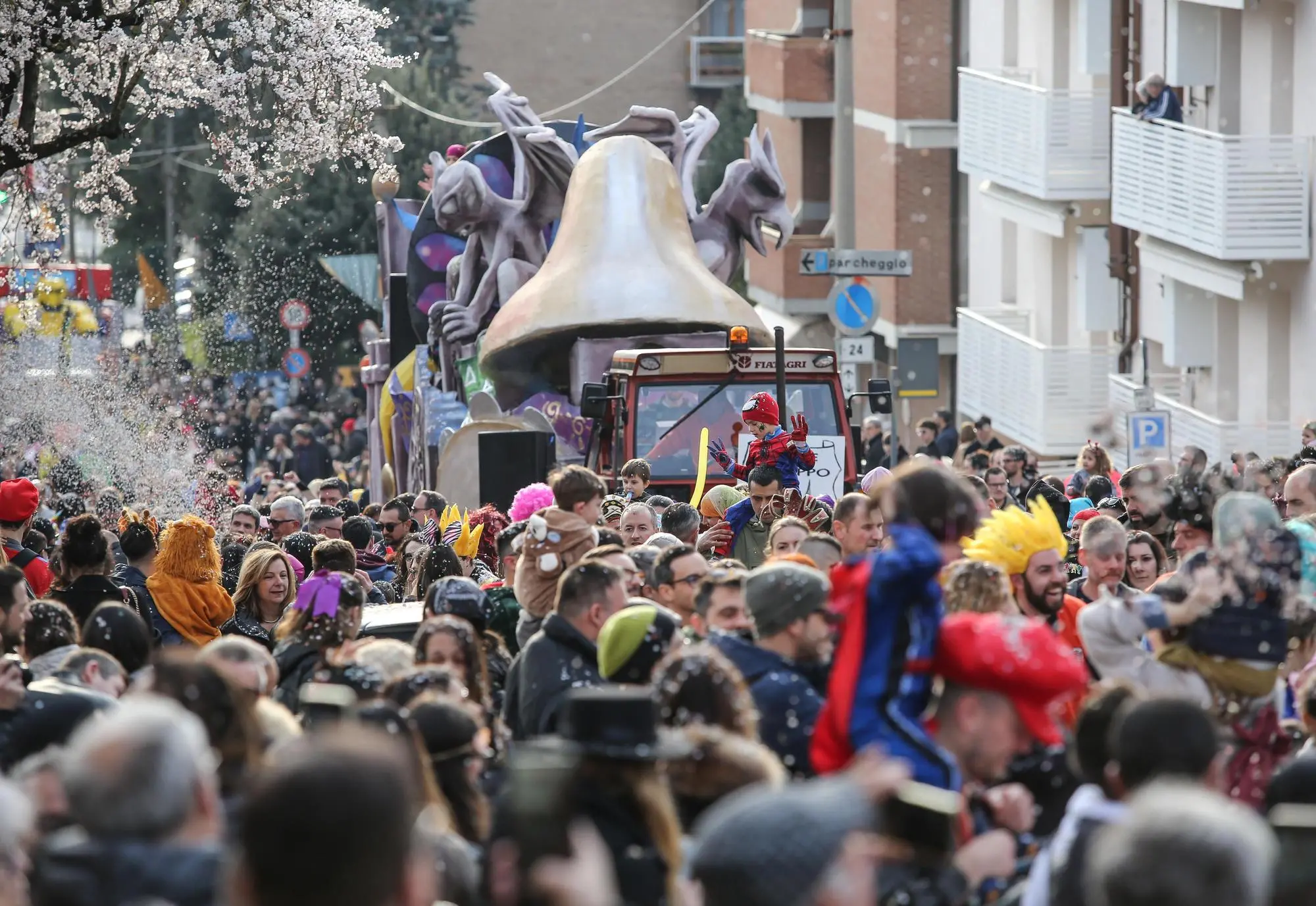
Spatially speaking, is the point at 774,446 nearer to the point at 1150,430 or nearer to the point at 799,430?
the point at 799,430

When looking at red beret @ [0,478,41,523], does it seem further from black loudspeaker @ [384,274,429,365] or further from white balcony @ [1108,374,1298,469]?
black loudspeaker @ [384,274,429,365]

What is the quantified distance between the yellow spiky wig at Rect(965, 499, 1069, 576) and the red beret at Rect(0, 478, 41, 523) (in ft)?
18.7

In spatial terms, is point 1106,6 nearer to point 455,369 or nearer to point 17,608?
point 455,369

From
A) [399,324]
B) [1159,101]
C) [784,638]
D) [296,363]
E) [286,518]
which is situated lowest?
[296,363]

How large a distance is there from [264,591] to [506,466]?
6190mm

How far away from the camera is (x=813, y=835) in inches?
141

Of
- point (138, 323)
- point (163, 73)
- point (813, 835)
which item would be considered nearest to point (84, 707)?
point (813, 835)

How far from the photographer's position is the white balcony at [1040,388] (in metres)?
28.6

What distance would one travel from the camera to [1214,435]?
23750 millimetres

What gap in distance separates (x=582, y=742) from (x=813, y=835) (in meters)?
1.04

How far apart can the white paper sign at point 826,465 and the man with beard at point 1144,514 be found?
208 cm

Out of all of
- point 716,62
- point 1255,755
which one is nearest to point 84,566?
point 1255,755

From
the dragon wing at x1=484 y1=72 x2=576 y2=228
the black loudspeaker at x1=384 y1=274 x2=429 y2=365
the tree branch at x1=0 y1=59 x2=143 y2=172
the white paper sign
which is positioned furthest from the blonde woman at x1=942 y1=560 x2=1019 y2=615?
the black loudspeaker at x1=384 y1=274 x2=429 y2=365

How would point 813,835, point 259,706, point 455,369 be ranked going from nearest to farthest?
point 813,835, point 259,706, point 455,369
